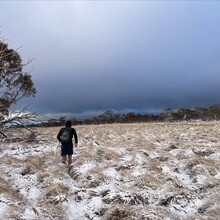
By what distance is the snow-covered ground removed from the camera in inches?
279

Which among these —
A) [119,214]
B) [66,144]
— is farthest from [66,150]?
[119,214]

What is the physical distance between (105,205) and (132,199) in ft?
2.03

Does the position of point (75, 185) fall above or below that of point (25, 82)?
below

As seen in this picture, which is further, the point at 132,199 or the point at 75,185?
the point at 75,185

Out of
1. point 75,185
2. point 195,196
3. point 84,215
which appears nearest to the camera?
point 84,215

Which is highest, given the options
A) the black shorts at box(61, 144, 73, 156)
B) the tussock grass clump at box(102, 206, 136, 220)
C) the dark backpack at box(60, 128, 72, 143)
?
the dark backpack at box(60, 128, 72, 143)

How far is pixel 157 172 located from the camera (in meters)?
9.42

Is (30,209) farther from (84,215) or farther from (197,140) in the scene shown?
(197,140)

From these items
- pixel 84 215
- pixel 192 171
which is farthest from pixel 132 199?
pixel 192 171

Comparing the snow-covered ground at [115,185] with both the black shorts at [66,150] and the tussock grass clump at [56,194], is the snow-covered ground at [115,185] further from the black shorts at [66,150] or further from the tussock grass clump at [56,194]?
the black shorts at [66,150]

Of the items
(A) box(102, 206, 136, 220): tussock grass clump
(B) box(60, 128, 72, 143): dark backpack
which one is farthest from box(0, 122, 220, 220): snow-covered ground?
(B) box(60, 128, 72, 143): dark backpack

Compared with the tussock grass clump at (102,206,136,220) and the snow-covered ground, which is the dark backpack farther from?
the tussock grass clump at (102,206,136,220)

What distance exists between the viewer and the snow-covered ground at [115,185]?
7.10 m

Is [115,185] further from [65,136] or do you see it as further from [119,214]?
[65,136]
